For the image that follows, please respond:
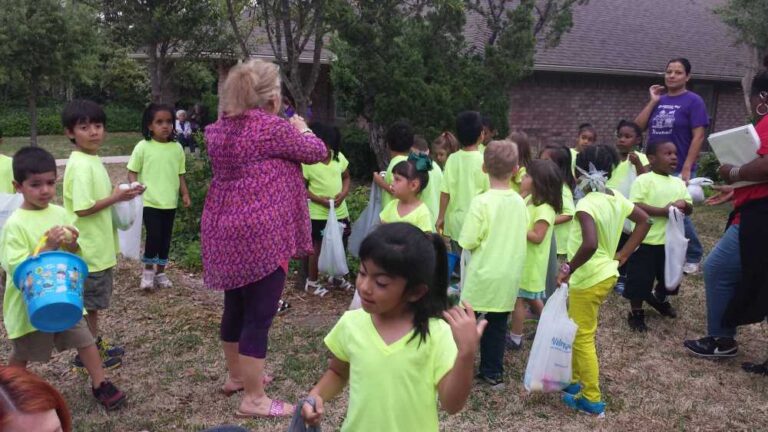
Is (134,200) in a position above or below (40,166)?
below

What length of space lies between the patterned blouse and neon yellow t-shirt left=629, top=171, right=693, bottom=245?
2.77m

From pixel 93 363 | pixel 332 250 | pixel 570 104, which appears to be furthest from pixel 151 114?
pixel 570 104

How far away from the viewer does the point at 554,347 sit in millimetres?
3428

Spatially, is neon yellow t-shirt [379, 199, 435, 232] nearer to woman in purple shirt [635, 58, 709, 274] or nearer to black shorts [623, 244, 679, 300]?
black shorts [623, 244, 679, 300]

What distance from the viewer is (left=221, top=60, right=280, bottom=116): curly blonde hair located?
128 inches

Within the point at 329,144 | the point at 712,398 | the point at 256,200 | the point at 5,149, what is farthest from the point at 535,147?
the point at 5,149

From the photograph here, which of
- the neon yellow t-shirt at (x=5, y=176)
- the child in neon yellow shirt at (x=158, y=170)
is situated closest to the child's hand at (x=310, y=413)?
the child in neon yellow shirt at (x=158, y=170)

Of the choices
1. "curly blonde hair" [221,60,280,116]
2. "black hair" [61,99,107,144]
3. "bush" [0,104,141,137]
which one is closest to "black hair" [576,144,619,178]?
"curly blonde hair" [221,60,280,116]

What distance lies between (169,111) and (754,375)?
482cm

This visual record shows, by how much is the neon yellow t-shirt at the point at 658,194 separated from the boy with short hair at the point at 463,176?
118 cm

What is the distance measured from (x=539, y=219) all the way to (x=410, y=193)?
34.9 inches

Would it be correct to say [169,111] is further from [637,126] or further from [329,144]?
[637,126]

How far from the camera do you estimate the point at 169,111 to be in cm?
548

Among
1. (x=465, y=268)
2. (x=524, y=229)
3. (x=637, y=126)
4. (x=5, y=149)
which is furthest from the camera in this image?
(x=5, y=149)
